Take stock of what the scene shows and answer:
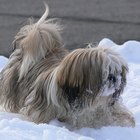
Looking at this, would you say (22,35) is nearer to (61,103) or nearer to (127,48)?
(61,103)

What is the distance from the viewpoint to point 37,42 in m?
5.80

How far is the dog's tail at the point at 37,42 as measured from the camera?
5770 millimetres

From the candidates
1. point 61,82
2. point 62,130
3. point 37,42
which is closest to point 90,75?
point 61,82

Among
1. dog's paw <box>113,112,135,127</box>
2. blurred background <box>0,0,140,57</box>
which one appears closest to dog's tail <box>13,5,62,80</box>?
dog's paw <box>113,112,135,127</box>

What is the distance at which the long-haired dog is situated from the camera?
5.02 meters

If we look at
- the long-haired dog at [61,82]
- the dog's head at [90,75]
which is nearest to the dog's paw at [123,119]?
the long-haired dog at [61,82]

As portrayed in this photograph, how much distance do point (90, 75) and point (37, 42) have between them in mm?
972

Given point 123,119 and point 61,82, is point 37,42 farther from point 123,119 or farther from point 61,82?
point 123,119

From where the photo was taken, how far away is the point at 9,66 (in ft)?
19.8

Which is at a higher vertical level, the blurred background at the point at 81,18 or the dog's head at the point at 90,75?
the dog's head at the point at 90,75

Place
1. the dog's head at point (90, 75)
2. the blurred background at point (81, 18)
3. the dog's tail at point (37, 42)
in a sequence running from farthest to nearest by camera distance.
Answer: the blurred background at point (81, 18) < the dog's tail at point (37, 42) < the dog's head at point (90, 75)

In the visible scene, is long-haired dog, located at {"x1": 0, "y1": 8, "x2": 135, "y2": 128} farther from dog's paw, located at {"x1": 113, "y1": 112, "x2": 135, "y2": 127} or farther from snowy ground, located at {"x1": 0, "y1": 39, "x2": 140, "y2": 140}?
snowy ground, located at {"x1": 0, "y1": 39, "x2": 140, "y2": 140}

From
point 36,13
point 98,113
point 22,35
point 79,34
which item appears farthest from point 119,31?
point 98,113

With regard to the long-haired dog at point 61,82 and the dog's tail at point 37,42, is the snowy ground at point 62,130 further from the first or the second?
the dog's tail at point 37,42
